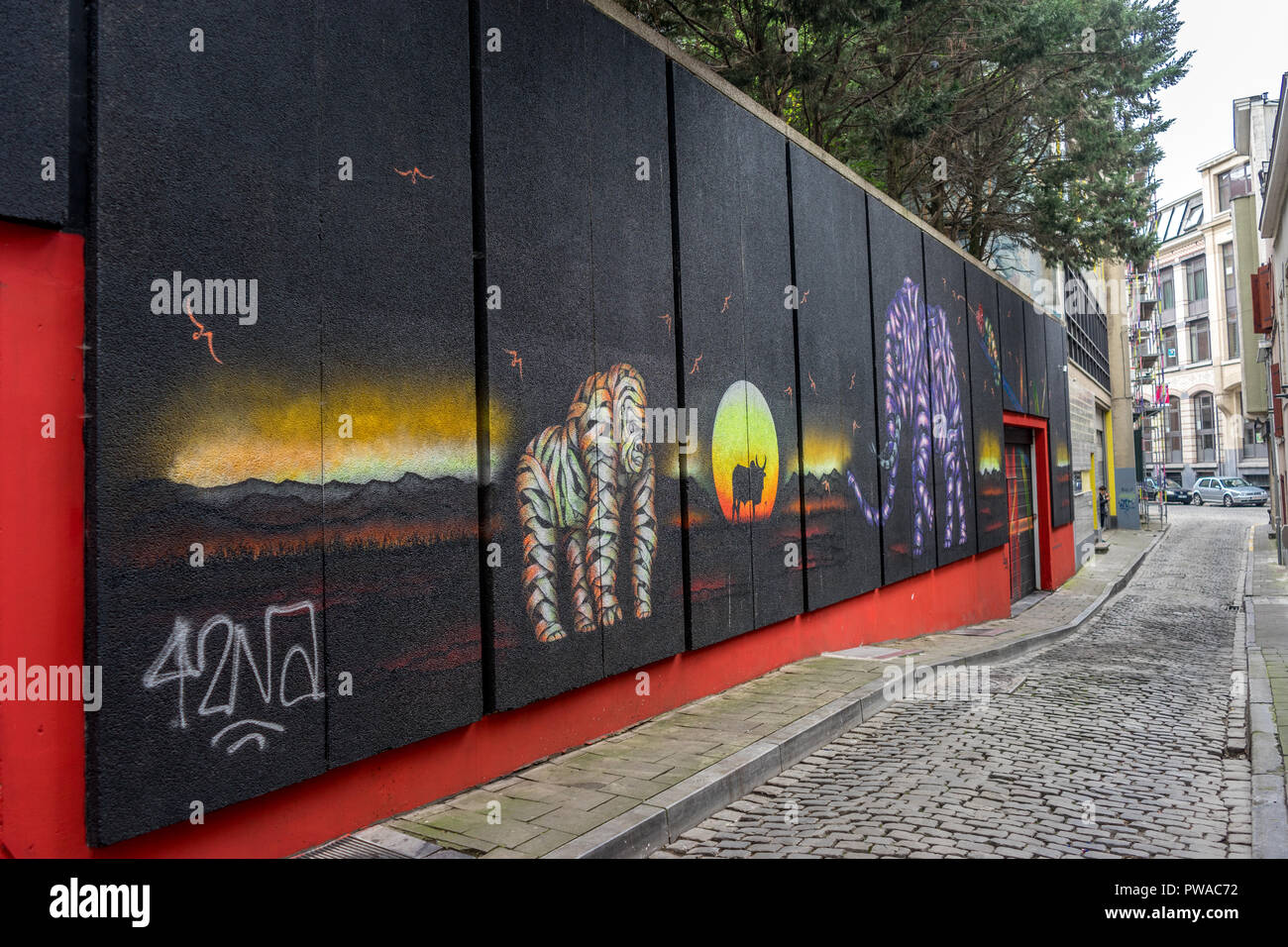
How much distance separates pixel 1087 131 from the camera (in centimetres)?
1422

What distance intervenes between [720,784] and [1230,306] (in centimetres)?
6799

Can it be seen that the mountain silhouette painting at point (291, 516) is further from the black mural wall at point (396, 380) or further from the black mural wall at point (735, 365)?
the black mural wall at point (735, 365)

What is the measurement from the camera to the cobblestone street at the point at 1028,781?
15.3 ft

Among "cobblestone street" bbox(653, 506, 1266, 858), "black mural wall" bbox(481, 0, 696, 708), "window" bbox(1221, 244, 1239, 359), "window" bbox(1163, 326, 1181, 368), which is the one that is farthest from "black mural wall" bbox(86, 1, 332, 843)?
"window" bbox(1163, 326, 1181, 368)

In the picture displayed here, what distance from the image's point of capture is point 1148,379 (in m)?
56.7

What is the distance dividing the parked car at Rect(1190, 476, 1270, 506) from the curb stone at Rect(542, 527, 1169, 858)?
51.6 m

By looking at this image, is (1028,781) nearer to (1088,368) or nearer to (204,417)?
(204,417)

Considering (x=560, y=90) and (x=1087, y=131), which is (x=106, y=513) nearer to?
(x=560, y=90)

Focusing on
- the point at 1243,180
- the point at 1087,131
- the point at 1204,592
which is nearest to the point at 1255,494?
the point at 1243,180

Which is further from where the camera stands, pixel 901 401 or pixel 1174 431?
pixel 1174 431

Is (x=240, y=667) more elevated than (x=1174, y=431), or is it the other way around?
(x=1174, y=431)

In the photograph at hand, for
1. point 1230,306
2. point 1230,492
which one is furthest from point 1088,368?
point 1230,306

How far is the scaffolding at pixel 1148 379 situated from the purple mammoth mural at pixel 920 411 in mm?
30048
